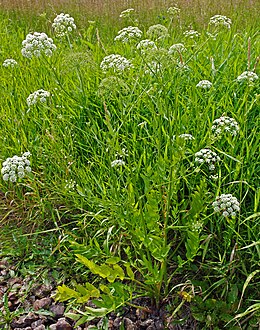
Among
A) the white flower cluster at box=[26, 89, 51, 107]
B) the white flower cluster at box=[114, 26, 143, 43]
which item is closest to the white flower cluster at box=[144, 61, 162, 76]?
the white flower cluster at box=[114, 26, 143, 43]

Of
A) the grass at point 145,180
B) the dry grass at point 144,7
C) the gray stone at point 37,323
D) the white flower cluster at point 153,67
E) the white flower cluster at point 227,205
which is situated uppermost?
the white flower cluster at point 153,67

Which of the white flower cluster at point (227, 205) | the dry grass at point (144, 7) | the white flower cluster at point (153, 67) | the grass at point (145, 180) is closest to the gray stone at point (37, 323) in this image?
the grass at point (145, 180)

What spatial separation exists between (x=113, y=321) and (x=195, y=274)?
1.40 feet

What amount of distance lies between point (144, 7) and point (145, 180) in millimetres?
4885

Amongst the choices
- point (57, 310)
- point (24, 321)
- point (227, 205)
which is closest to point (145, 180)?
point (227, 205)

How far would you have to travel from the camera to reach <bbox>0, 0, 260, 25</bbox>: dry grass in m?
5.45

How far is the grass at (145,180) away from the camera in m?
1.86

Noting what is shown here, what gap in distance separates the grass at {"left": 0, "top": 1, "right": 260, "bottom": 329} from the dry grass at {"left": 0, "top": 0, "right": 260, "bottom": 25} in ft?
6.37

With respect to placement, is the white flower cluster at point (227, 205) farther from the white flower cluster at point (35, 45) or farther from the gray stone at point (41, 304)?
the white flower cluster at point (35, 45)

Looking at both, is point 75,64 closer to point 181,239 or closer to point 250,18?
point 181,239

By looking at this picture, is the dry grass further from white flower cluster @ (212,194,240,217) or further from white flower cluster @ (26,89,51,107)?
white flower cluster @ (212,194,240,217)

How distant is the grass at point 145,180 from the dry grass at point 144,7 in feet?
6.37

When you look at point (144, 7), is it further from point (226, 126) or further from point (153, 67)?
point (226, 126)

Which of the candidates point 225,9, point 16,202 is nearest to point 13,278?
point 16,202
